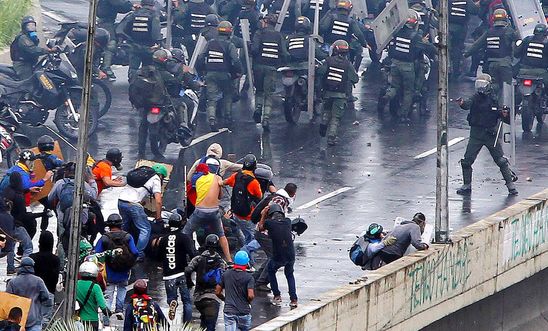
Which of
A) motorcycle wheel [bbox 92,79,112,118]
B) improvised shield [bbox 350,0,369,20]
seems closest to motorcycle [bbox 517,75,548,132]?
improvised shield [bbox 350,0,369,20]

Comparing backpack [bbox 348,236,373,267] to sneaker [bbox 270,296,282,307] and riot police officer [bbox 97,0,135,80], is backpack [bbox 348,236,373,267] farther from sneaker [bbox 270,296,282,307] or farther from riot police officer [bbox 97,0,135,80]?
riot police officer [bbox 97,0,135,80]

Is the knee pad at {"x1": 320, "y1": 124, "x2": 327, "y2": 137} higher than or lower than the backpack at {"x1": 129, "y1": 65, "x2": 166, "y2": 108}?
lower

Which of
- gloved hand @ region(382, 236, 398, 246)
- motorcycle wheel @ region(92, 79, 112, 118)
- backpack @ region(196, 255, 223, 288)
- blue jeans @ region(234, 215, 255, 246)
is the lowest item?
blue jeans @ region(234, 215, 255, 246)

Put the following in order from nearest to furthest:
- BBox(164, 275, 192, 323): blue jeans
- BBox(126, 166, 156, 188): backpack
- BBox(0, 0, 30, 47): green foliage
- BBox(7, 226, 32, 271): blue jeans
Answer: BBox(164, 275, 192, 323): blue jeans < BBox(7, 226, 32, 271): blue jeans < BBox(126, 166, 156, 188): backpack < BBox(0, 0, 30, 47): green foliage

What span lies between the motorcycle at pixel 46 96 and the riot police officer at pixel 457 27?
757 centimetres

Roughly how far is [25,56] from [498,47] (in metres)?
7.72

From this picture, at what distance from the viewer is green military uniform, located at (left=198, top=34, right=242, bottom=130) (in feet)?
101

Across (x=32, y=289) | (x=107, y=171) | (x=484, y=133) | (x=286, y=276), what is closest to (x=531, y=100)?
(x=484, y=133)

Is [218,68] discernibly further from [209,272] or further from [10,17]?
[209,272]

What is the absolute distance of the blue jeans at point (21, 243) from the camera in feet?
73.2

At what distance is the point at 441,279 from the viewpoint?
2166 cm

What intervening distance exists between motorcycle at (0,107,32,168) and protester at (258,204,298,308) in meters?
6.43

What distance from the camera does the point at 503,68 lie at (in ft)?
104

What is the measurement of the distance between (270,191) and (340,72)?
7.03 m
